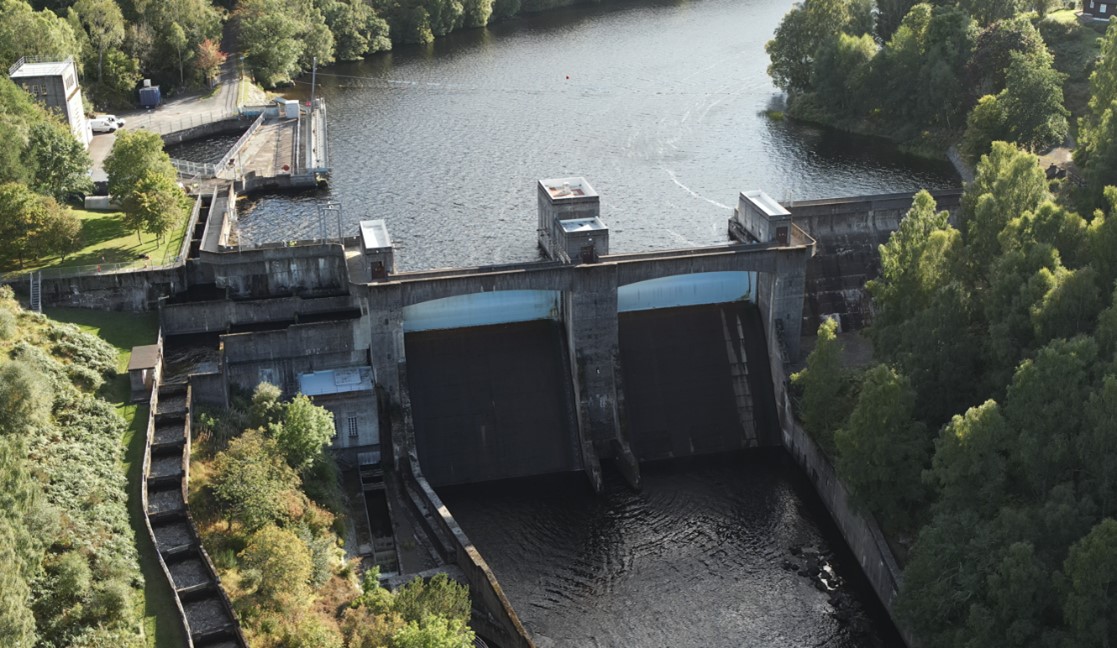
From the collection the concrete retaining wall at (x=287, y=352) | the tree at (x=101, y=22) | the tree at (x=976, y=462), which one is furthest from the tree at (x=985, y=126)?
the tree at (x=101, y=22)

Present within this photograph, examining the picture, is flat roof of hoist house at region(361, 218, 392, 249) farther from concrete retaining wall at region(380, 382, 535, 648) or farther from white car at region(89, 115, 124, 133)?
white car at region(89, 115, 124, 133)

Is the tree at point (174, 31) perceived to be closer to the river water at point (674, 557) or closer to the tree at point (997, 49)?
the tree at point (997, 49)

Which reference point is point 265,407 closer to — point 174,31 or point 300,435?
point 300,435

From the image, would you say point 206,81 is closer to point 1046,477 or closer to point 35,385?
point 35,385

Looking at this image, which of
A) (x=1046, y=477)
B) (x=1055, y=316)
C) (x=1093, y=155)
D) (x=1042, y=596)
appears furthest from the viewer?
(x=1093, y=155)

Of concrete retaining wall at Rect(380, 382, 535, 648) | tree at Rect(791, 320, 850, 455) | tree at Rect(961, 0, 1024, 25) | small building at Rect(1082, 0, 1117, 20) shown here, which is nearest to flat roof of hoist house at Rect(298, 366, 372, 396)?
concrete retaining wall at Rect(380, 382, 535, 648)

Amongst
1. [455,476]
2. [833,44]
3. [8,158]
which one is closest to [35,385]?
[455,476]

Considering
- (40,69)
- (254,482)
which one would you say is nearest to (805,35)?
A: (40,69)
